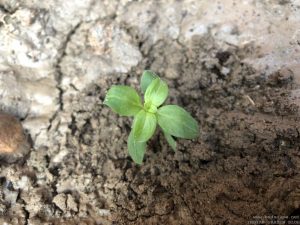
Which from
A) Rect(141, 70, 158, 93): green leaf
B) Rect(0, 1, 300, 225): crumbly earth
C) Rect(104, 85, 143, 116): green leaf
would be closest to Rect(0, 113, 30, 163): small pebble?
Rect(0, 1, 300, 225): crumbly earth

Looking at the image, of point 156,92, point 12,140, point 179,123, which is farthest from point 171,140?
point 12,140

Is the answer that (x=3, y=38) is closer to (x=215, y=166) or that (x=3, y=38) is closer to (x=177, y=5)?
(x=177, y=5)

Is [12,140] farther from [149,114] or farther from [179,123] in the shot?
[179,123]

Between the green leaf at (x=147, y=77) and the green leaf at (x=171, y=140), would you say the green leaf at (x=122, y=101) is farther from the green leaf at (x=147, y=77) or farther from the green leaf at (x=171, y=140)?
the green leaf at (x=171, y=140)

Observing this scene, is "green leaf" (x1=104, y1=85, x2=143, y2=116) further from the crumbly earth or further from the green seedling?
the crumbly earth

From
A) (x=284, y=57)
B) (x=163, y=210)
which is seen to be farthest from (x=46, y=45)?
(x=284, y=57)

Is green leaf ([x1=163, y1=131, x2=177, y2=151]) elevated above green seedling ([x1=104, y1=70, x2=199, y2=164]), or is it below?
below
